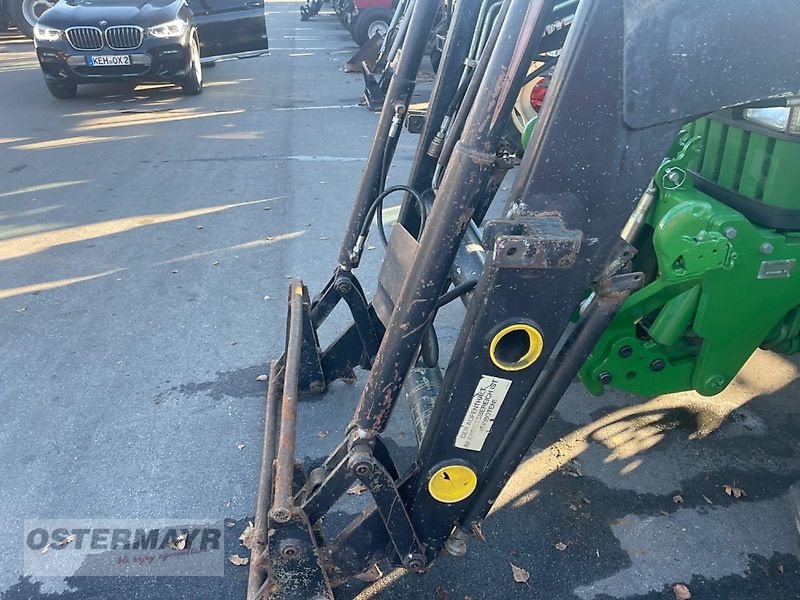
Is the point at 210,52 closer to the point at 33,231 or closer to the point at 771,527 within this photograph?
the point at 33,231

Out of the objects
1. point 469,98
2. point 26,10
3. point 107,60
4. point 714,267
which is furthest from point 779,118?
point 26,10

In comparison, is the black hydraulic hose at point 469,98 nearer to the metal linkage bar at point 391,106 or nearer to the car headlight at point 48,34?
the metal linkage bar at point 391,106

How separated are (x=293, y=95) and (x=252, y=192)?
4.97 m

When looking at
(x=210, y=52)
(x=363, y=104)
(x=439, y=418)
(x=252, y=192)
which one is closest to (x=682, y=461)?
(x=439, y=418)

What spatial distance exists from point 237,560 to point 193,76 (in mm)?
9342

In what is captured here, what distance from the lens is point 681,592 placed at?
259 cm

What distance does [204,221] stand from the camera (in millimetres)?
5941

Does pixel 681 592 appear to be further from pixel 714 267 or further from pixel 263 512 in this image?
pixel 263 512

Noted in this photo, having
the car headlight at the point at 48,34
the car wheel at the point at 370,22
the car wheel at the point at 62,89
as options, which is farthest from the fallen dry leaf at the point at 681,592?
the car wheel at the point at 370,22

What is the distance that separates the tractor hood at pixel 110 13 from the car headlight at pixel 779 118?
899cm

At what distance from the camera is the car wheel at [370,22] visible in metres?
15.0

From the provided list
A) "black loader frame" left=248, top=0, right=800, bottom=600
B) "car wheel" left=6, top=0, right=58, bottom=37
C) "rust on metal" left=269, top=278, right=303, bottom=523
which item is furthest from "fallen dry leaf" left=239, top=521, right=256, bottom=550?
"car wheel" left=6, top=0, right=58, bottom=37

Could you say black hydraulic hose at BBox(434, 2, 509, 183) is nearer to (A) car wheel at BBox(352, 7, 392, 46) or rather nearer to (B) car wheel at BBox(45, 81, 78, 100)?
(B) car wheel at BBox(45, 81, 78, 100)

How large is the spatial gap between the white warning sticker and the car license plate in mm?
9369
